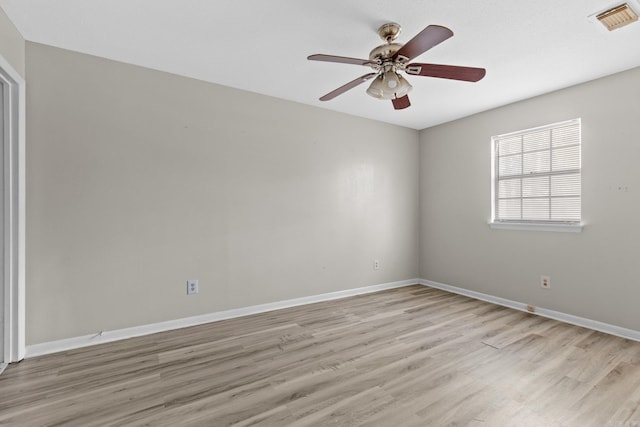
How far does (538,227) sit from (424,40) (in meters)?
2.66

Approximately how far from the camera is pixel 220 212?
303cm

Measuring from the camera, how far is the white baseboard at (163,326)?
7.59 feet

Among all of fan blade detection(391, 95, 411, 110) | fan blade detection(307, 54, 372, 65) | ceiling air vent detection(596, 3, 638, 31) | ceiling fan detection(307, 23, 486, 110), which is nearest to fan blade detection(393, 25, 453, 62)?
ceiling fan detection(307, 23, 486, 110)

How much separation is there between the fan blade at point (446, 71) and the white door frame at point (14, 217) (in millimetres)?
2719

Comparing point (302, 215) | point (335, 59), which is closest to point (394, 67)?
point (335, 59)

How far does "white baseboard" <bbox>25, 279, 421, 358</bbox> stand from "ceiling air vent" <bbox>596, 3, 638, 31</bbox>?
3.31m

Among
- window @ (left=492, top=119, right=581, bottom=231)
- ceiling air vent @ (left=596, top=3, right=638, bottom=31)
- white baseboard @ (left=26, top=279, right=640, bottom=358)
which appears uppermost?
ceiling air vent @ (left=596, top=3, right=638, bottom=31)

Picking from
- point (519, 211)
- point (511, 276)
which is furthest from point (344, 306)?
point (519, 211)

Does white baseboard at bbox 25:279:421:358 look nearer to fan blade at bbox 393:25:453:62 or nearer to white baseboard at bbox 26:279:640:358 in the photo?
white baseboard at bbox 26:279:640:358

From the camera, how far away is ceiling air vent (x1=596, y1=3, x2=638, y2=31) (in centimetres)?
186

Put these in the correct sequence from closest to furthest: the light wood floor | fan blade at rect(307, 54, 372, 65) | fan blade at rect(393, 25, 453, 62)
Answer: fan blade at rect(393, 25, 453, 62) → the light wood floor → fan blade at rect(307, 54, 372, 65)

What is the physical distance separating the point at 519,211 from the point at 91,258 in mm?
4342

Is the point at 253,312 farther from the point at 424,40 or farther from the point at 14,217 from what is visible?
the point at 424,40

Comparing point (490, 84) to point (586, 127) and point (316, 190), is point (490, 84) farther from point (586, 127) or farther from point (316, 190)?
point (316, 190)
